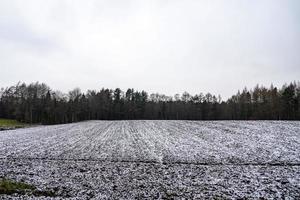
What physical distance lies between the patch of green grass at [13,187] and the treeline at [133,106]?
3171 inches

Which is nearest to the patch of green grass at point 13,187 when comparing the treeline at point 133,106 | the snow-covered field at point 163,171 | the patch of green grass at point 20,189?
the patch of green grass at point 20,189

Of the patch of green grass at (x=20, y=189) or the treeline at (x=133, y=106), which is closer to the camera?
the patch of green grass at (x=20, y=189)

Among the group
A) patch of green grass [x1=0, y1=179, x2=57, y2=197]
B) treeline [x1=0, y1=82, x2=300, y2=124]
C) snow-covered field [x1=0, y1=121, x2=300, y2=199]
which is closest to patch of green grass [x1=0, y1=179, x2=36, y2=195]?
patch of green grass [x1=0, y1=179, x2=57, y2=197]

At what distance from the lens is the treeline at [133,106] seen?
80.6m

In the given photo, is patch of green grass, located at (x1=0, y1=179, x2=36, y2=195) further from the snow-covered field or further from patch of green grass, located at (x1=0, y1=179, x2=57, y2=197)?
the snow-covered field

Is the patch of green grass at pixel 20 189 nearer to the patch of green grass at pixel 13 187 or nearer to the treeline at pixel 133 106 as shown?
the patch of green grass at pixel 13 187

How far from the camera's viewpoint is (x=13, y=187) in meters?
11.3

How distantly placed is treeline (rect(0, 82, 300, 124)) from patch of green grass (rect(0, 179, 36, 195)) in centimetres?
8054

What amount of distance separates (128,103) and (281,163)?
315ft

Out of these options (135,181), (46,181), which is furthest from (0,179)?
(135,181)

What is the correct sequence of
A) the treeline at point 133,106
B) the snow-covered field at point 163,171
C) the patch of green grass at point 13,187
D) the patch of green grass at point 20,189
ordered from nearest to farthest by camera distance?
the patch of green grass at point 20,189 < the patch of green grass at point 13,187 < the snow-covered field at point 163,171 < the treeline at point 133,106

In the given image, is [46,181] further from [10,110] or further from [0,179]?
[10,110]

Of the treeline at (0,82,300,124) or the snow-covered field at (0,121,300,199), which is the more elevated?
the treeline at (0,82,300,124)

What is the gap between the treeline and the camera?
265 ft
